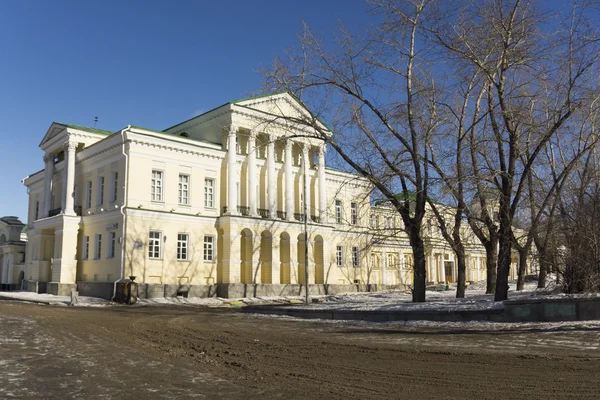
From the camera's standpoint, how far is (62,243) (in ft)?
124

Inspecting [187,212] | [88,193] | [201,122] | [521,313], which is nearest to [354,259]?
[187,212]

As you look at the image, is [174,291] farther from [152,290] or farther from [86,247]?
[86,247]

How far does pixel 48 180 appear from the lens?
42.5 meters

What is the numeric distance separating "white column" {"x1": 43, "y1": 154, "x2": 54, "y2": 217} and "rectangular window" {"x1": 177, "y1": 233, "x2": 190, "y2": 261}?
11952mm

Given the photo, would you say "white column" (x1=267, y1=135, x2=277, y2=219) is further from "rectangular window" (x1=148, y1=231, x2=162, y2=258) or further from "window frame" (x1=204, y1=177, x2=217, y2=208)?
"rectangular window" (x1=148, y1=231, x2=162, y2=258)

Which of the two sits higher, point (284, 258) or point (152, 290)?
point (284, 258)

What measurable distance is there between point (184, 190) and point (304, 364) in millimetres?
31233

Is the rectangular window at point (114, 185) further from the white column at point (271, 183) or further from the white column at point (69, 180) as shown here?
the white column at point (271, 183)

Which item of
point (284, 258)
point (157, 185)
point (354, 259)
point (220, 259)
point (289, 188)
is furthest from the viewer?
point (354, 259)

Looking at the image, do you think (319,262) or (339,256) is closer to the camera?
(319,262)

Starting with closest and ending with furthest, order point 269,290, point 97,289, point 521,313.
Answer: point 521,313 → point 97,289 → point 269,290

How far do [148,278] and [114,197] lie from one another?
6.21 m

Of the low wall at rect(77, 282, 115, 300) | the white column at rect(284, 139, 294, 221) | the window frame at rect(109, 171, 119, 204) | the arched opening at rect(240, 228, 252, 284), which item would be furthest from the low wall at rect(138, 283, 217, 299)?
the white column at rect(284, 139, 294, 221)

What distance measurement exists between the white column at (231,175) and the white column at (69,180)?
1132cm
